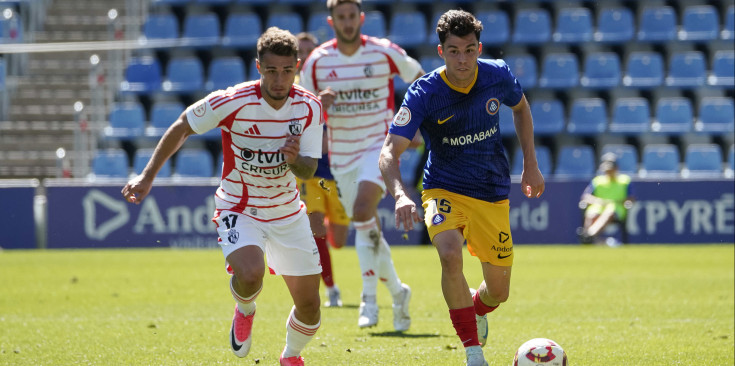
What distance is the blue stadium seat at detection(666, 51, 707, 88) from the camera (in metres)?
21.1

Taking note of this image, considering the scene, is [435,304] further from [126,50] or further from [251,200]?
[126,50]

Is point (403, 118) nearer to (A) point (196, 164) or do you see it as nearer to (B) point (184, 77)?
(A) point (196, 164)

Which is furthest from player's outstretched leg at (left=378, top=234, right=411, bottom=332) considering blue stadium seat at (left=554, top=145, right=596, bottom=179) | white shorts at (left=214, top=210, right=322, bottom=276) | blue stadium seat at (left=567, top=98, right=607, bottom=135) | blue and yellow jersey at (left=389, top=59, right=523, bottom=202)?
blue stadium seat at (left=567, top=98, right=607, bottom=135)

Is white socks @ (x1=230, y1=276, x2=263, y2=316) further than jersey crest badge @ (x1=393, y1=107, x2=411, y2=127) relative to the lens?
Yes

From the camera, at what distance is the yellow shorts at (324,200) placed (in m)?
10.0

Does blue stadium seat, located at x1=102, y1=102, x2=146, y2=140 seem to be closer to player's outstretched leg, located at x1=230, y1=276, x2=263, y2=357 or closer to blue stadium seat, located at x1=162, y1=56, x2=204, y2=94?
blue stadium seat, located at x1=162, y1=56, x2=204, y2=94

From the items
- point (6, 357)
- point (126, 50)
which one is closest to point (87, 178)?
point (126, 50)

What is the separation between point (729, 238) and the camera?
1772 cm

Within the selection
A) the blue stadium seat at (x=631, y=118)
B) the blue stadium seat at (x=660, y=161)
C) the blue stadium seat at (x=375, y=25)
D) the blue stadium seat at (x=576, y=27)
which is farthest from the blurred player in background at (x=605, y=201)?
the blue stadium seat at (x=375, y=25)

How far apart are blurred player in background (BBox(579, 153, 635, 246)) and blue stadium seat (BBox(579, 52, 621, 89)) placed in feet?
9.57

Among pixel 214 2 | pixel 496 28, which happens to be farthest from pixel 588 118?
pixel 214 2

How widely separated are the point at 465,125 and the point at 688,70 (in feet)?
→ 52.8

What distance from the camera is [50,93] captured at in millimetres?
22766

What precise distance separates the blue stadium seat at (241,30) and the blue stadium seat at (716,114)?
929cm
